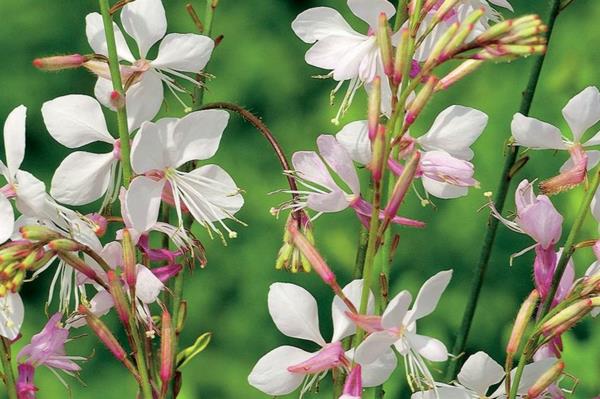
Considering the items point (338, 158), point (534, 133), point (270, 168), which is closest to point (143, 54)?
point (338, 158)

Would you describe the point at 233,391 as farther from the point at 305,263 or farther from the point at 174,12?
the point at 305,263

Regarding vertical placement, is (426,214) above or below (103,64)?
below

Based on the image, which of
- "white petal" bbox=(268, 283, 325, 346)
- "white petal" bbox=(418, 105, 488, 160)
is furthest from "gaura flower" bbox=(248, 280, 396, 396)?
"white petal" bbox=(418, 105, 488, 160)

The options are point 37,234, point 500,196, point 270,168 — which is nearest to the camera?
point 37,234

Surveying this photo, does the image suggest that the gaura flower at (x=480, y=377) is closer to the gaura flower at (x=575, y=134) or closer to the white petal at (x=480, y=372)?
the white petal at (x=480, y=372)

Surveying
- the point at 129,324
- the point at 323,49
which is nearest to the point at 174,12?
the point at 323,49

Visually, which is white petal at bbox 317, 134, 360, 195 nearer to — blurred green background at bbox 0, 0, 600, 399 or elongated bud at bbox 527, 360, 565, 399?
elongated bud at bbox 527, 360, 565, 399

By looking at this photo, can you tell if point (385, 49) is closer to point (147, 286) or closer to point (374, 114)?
point (374, 114)
